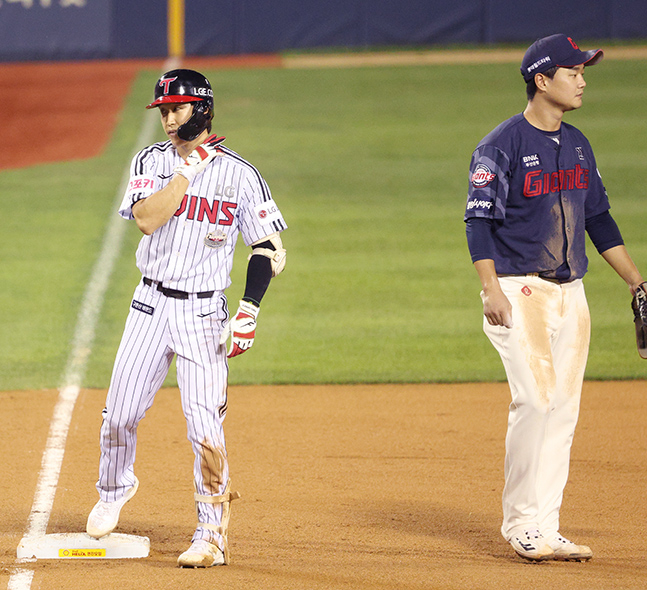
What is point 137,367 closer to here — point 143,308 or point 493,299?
point 143,308

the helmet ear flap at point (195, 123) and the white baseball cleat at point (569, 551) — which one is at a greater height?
the helmet ear flap at point (195, 123)

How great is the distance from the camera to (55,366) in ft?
26.9

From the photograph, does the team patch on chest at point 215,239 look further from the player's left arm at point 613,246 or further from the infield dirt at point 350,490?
the player's left arm at point 613,246

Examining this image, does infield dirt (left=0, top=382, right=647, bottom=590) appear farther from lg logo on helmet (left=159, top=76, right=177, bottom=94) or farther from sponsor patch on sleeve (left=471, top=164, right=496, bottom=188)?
lg logo on helmet (left=159, top=76, right=177, bottom=94)

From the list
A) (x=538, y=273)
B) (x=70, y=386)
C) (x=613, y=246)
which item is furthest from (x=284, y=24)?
(x=538, y=273)

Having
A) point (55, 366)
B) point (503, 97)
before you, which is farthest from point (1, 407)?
point (503, 97)

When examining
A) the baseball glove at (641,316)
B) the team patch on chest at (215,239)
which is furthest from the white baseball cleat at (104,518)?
the baseball glove at (641,316)

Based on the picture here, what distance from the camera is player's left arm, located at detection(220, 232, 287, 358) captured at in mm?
4266

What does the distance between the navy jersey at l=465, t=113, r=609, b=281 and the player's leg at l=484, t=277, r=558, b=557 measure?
0.11 metres

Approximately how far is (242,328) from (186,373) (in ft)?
0.99

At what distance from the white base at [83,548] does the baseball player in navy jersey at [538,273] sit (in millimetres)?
1639

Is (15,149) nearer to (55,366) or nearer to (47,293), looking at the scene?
(47,293)

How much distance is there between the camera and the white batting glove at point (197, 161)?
4160 millimetres

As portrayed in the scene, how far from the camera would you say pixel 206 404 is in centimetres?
426
